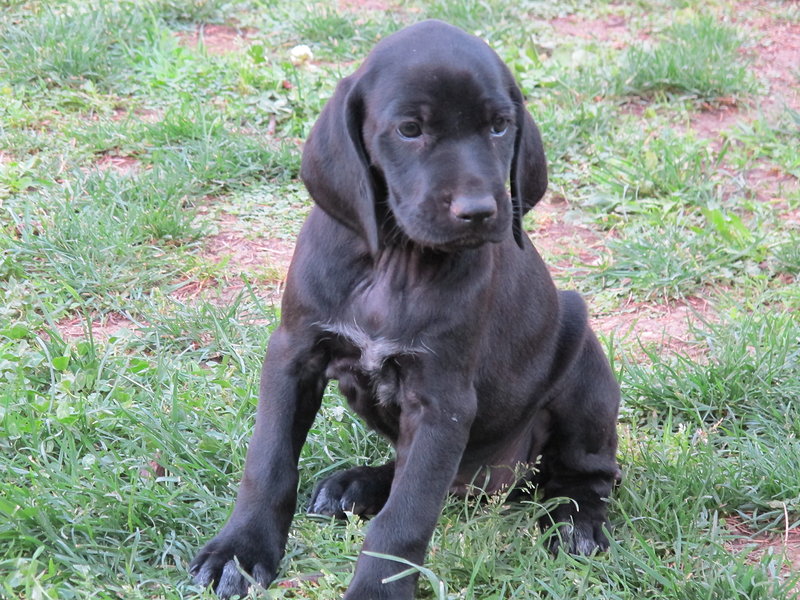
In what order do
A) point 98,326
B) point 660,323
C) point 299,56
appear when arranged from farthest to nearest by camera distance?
point 299,56 < point 660,323 < point 98,326

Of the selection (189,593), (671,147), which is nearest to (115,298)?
(189,593)

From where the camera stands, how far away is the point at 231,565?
310 centimetres

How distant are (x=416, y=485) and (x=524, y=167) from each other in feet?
3.16

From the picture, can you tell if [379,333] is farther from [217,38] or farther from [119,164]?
[217,38]

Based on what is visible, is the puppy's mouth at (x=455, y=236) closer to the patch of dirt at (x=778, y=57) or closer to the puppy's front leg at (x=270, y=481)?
the puppy's front leg at (x=270, y=481)

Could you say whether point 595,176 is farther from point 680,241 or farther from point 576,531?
point 576,531

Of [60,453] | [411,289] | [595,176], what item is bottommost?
[595,176]

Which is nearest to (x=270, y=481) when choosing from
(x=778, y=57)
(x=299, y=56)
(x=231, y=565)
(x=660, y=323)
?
(x=231, y=565)

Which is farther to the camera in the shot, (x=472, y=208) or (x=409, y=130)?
(x=409, y=130)

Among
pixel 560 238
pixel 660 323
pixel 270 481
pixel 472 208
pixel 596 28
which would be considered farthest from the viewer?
pixel 596 28

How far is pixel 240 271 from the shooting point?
5.08m

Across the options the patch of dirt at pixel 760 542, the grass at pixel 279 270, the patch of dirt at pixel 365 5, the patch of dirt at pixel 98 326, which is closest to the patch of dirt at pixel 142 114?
the grass at pixel 279 270

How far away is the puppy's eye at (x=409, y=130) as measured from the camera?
2.91 meters

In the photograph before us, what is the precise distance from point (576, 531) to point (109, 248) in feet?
8.00
